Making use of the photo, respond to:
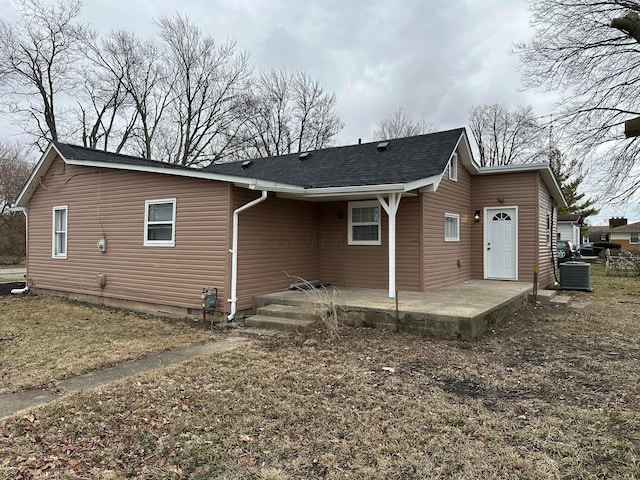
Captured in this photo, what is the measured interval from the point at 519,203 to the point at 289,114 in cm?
1850

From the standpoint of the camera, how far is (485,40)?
1284cm

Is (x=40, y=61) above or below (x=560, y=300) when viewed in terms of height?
above

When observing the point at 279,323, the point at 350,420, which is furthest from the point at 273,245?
the point at 350,420

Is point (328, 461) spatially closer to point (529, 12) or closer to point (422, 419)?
point (422, 419)

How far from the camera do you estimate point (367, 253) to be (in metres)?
9.27

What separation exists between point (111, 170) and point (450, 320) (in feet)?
25.6

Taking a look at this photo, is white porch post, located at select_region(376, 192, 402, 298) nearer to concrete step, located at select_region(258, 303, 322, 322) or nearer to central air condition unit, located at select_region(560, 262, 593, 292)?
concrete step, located at select_region(258, 303, 322, 322)

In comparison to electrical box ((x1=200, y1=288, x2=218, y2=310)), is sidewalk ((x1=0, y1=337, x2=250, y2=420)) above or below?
below

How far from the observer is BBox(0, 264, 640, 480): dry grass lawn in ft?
8.91

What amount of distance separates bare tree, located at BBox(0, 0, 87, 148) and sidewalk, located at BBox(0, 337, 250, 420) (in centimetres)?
2130

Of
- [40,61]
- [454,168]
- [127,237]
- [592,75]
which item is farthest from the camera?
[40,61]

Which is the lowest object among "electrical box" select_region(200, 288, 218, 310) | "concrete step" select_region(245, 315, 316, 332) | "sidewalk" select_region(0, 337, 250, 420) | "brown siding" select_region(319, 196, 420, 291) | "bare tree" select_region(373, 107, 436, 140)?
"sidewalk" select_region(0, 337, 250, 420)

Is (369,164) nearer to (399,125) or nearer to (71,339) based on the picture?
(71,339)

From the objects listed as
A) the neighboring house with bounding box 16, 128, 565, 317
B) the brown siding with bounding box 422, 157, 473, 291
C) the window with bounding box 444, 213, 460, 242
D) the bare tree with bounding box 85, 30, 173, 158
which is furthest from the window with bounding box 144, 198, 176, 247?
the bare tree with bounding box 85, 30, 173, 158
